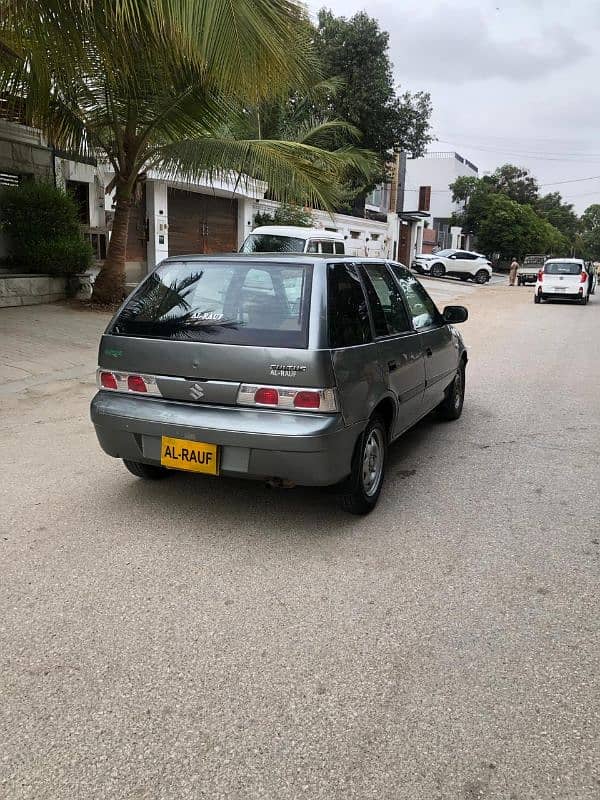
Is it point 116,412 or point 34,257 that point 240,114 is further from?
point 116,412

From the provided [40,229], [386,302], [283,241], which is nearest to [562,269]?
[283,241]

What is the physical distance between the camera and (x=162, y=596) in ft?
10.8

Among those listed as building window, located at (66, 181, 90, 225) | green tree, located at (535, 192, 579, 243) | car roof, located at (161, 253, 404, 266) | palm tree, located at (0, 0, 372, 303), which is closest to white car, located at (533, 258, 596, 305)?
palm tree, located at (0, 0, 372, 303)

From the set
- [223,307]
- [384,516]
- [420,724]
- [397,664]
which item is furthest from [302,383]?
[420,724]

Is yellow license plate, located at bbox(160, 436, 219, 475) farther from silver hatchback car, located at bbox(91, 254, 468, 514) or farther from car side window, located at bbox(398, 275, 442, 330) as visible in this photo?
car side window, located at bbox(398, 275, 442, 330)

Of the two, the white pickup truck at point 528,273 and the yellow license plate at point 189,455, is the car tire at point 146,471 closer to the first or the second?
the yellow license plate at point 189,455

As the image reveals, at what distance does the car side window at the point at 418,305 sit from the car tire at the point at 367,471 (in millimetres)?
1284

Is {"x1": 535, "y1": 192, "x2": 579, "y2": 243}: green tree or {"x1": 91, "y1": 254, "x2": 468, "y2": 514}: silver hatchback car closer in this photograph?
{"x1": 91, "y1": 254, "x2": 468, "y2": 514}: silver hatchback car

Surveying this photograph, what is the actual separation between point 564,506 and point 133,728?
325cm

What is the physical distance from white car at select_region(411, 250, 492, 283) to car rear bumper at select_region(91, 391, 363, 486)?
35796 mm

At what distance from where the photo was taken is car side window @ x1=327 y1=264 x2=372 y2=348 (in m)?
3.94

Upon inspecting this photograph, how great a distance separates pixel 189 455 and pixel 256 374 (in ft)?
2.04

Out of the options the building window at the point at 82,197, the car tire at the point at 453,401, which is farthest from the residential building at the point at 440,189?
the car tire at the point at 453,401

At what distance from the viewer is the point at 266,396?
382cm
